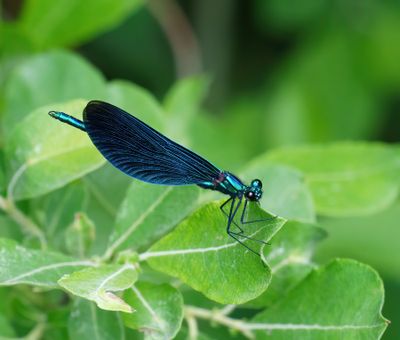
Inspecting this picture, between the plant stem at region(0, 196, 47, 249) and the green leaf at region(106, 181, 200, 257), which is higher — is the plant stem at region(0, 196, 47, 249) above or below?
below

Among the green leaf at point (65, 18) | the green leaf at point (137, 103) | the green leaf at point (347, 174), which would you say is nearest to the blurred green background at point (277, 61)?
the green leaf at point (65, 18)

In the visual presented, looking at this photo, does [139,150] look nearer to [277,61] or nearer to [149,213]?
[149,213]

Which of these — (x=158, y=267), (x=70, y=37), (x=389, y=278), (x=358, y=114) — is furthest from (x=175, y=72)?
(x=158, y=267)

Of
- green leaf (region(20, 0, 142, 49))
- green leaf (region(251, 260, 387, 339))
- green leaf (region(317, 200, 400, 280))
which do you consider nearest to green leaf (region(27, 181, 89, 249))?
green leaf (region(251, 260, 387, 339))

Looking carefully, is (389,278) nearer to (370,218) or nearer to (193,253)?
(370,218)

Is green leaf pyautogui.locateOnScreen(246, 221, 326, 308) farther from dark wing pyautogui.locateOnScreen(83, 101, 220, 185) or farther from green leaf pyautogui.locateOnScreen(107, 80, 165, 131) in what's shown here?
green leaf pyautogui.locateOnScreen(107, 80, 165, 131)

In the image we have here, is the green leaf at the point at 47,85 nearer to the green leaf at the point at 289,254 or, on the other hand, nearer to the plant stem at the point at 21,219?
the plant stem at the point at 21,219
